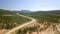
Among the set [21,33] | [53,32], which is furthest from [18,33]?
[53,32]

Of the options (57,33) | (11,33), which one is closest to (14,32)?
(11,33)

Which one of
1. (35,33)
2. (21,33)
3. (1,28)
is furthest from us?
(1,28)

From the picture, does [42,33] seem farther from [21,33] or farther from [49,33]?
[21,33]

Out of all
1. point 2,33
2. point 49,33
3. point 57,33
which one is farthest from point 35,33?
point 2,33

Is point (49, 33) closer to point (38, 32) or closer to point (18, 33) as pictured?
point (38, 32)

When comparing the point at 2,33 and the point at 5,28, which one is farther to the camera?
the point at 5,28

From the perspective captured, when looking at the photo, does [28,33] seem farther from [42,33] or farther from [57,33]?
[57,33]

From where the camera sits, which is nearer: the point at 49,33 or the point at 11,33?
the point at 11,33

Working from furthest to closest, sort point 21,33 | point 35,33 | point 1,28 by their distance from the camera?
point 1,28
point 35,33
point 21,33
